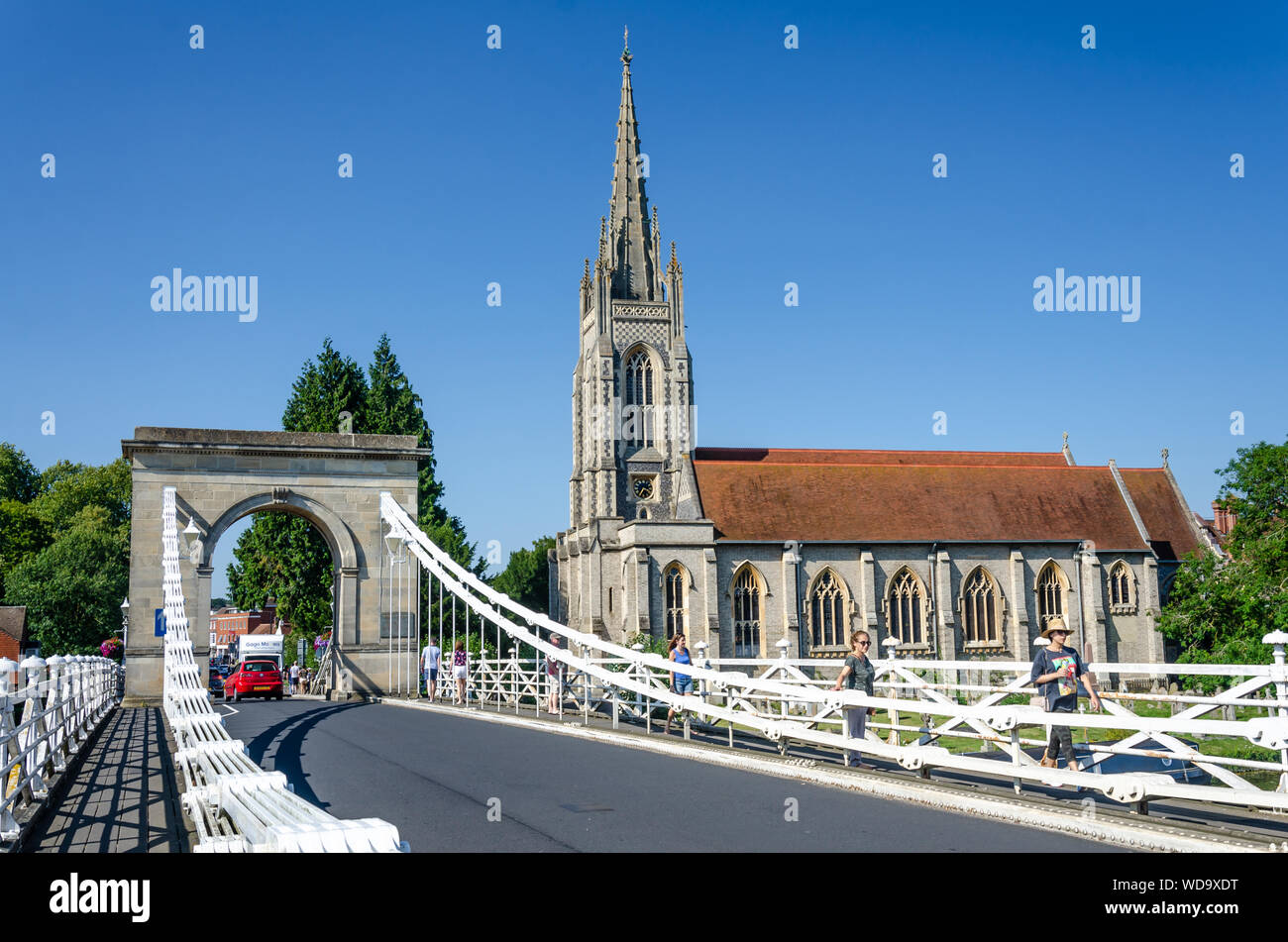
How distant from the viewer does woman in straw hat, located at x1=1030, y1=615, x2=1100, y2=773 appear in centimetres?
976

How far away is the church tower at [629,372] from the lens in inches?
2266

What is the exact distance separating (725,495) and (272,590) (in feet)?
69.7

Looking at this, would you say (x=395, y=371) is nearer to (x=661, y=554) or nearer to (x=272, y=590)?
(x=272, y=590)

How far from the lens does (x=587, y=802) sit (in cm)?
972

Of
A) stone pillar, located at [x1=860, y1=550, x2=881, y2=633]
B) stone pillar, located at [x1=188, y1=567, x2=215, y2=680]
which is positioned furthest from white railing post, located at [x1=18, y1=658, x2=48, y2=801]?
stone pillar, located at [x1=860, y1=550, x2=881, y2=633]

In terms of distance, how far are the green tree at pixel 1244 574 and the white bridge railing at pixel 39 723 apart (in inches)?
1227

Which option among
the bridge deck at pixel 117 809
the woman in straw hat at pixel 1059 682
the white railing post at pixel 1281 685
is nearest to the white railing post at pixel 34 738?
the bridge deck at pixel 117 809

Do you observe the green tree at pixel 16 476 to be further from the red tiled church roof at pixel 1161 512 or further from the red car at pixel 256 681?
the red tiled church roof at pixel 1161 512

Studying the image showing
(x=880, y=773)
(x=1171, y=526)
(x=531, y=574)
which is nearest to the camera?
(x=880, y=773)

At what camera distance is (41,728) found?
11.2 meters

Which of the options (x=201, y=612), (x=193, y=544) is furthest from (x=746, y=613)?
(x=193, y=544)

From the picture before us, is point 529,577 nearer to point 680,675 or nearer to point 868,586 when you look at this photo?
point 868,586

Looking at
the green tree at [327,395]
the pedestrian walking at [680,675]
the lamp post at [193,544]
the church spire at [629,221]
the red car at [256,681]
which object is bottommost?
the red car at [256,681]

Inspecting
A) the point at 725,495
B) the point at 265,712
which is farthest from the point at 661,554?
the point at 265,712
